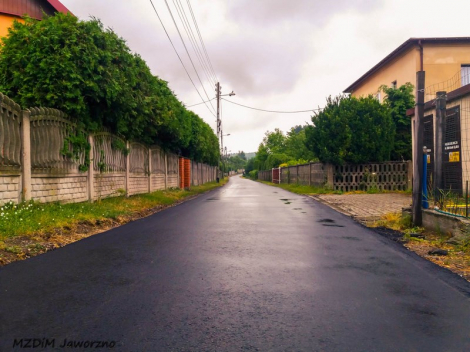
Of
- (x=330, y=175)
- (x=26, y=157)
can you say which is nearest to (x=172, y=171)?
(x=330, y=175)

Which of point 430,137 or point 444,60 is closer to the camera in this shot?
point 430,137

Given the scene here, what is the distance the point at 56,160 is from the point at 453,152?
13.5 meters

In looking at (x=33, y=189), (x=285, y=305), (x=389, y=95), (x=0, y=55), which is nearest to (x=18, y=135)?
(x=33, y=189)

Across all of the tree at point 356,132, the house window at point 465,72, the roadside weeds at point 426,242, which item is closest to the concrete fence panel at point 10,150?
the roadside weeds at point 426,242

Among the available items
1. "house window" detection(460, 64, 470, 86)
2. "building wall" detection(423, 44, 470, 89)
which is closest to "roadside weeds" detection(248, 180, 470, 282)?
"building wall" detection(423, 44, 470, 89)

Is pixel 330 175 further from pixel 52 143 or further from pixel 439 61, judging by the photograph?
pixel 52 143

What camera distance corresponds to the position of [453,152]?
13.8m

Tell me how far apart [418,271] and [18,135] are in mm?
8217

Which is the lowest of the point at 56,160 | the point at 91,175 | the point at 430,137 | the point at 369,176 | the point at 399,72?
the point at 369,176

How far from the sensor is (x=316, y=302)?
3.59 m

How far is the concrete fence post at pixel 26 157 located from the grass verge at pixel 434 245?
7880 mm

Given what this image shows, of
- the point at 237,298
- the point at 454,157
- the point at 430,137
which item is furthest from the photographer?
the point at 430,137

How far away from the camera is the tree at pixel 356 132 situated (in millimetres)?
19938

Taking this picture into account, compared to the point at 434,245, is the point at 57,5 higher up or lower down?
higher up
